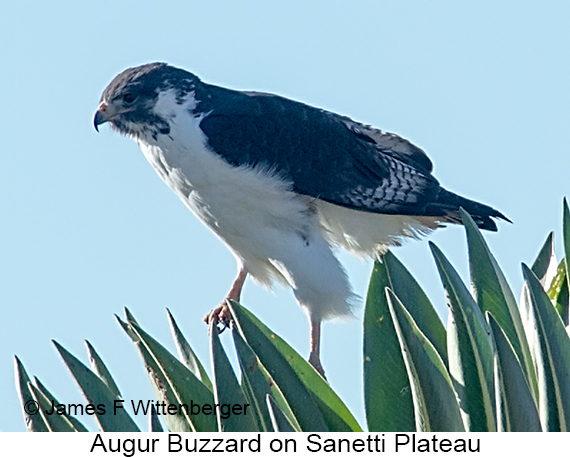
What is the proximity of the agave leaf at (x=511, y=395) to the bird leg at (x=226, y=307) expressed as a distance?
3614mm

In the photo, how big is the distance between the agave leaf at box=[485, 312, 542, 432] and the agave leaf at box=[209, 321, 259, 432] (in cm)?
86

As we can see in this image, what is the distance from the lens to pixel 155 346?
435cm

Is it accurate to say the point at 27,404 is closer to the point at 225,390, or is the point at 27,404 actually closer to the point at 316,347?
the point at 225,390

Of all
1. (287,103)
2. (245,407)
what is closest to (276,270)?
(287,103)

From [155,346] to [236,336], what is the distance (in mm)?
363

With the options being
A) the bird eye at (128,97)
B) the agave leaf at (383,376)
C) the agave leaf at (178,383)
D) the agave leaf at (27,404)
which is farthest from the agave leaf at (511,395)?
the bird eye at (128,97)

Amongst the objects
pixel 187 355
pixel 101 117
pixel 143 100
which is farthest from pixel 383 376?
pixel 101 117

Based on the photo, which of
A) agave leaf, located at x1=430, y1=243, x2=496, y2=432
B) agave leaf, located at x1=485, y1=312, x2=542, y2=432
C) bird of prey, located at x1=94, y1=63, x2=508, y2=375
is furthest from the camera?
bird of prey, located at x1=94, y1=63, x2=508, y2=375

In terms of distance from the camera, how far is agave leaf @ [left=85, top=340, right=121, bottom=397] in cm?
464

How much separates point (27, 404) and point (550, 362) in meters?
1.87

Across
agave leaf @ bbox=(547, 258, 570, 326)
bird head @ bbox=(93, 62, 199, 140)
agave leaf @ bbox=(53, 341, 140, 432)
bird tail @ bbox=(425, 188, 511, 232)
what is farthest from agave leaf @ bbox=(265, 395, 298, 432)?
bird tail @ bbox=(425, 188, 511, 232)

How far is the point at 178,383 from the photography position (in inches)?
172

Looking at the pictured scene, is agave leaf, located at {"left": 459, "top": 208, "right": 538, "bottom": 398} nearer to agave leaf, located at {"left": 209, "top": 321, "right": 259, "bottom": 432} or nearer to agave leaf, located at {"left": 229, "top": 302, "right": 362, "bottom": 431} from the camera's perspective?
agave leaf, located at {"left": 229, "top": 302, "right": 362, "bottom": 431}
